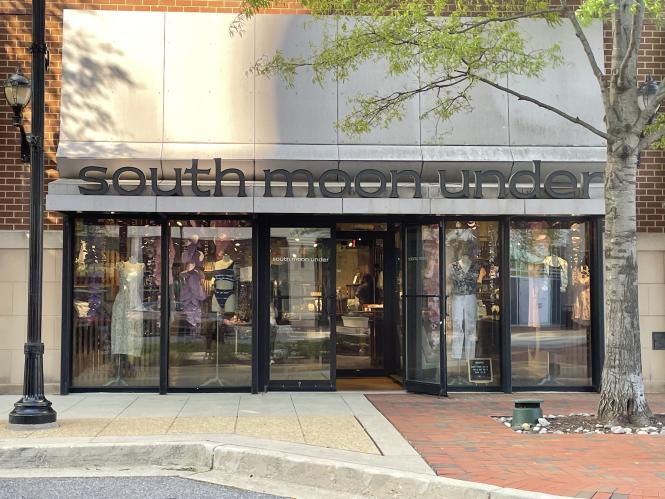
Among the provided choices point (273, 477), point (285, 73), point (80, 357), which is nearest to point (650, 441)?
point (273, 477)

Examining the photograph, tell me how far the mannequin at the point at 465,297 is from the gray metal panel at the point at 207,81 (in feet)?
12.0

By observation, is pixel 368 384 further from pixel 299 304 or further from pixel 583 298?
pixel 583 298

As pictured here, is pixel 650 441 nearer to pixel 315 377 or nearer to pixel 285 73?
pixel 315 377

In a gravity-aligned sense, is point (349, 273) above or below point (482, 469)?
above

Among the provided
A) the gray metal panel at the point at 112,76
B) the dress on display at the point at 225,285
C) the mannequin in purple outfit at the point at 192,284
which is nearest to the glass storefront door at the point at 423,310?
the dress on display at the point at 225,285

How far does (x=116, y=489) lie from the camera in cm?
594

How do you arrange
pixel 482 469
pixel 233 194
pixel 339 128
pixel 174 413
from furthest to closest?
pixel 339 128, pixel 233 194, pixel 174 413, pixel 482 469

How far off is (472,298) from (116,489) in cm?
628

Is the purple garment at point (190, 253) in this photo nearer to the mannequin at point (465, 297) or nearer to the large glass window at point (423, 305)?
the large glass window at point (423, 305)

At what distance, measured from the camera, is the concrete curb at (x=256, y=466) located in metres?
5.56

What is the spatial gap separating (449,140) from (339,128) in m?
1.65

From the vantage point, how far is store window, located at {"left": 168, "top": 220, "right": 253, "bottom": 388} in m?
10.3

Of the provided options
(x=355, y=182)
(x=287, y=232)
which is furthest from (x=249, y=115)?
(x=355, y=182)

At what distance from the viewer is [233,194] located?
952 cm
